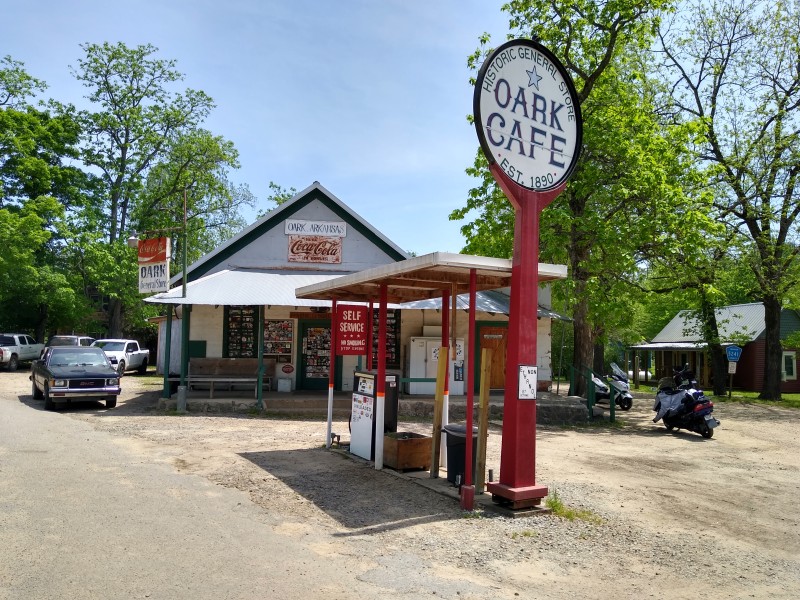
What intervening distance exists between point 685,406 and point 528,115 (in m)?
10.00

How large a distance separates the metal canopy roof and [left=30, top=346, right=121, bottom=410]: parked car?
817 cm

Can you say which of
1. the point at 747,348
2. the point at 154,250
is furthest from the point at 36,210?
the point at 747,348

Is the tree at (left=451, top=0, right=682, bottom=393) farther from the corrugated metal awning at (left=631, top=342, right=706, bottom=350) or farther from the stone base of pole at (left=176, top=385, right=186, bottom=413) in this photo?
the corrugated metal awning at (left=631, top=342, right=706, bottom=350)

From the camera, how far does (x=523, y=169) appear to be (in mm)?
8102

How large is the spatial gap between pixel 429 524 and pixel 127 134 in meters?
37.2

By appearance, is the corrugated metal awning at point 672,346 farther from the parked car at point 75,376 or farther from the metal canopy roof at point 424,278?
the parked car at point 75,376

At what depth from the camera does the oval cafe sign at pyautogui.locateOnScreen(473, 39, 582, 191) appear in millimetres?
7871

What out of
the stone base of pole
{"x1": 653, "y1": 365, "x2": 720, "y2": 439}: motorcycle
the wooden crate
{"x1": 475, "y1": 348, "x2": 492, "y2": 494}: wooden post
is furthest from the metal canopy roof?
{"x1": 653, "y1": 365, "x2": 720, "y2": 439}: motorcycle

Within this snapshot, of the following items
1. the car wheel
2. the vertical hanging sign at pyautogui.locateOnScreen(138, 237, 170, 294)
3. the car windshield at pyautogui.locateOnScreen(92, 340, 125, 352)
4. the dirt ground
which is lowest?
the dirt ground

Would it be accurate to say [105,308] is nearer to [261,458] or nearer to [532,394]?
[261,458]

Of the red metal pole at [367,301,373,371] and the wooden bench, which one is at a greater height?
the red metal pole at [367,301,373,371]

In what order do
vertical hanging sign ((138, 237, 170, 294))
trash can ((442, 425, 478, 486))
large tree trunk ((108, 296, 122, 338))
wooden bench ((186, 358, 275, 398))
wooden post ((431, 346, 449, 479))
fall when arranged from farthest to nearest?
large tree trunk ((108, 296, 122, 338)), wooden bench ((186, 358, 275, 398)), vertical hanging sign ((138, 237, 170, 294)), wooden post ((431, 346, 449, 479)), trash can ((442, 425, 478, 486))

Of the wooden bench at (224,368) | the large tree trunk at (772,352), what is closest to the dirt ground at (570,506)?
the wooden bench at (224,368)

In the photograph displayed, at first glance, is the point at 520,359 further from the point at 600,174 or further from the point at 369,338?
the point at 600,174
